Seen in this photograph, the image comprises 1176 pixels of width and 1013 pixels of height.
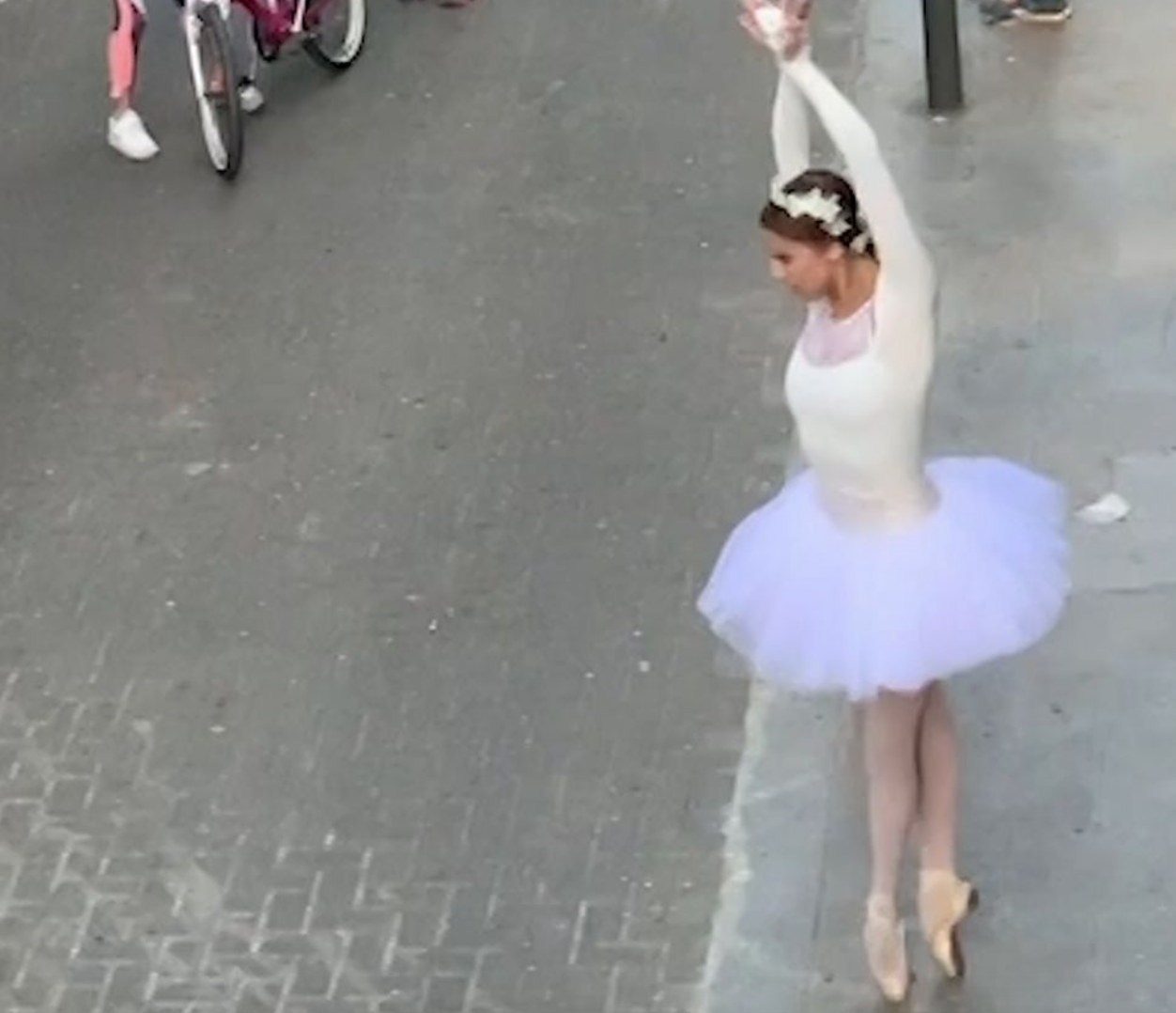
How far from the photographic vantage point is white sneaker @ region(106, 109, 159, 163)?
11.2 m

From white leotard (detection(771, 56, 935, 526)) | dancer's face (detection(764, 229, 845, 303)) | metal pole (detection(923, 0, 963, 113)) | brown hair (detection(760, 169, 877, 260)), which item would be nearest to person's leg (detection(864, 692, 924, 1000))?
white leotard (detection(771, 56, 935, 526))

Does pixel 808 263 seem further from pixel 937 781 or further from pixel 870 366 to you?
pixel 937 781

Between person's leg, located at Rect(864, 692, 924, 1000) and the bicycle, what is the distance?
16.1ft

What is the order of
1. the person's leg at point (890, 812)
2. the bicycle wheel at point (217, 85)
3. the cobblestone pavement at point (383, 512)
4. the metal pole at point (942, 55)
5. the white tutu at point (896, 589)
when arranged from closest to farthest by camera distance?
the white tutu at point (896, 589) → the person's leg at point (890, 812) → the cobblestone pavement at point (383, 512) → the metal pole at point (942, 55) → the bicycle wheel at point (217, 85)

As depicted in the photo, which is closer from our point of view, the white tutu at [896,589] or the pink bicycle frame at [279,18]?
the white tutu at [896,589]

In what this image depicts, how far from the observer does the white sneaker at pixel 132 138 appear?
11.2m

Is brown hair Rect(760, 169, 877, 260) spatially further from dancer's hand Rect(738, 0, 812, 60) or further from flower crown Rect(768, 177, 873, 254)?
dancer's hand Rect(738, 0, 812, 60)

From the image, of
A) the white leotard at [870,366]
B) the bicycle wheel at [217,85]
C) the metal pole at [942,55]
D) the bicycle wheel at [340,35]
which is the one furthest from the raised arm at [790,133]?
the bicycle wheel at [340,35]

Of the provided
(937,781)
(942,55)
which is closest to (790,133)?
(937,781)

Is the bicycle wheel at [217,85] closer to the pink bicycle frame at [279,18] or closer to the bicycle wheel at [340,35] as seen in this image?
the pink bicycle frame at [279,18]

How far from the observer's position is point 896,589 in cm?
641

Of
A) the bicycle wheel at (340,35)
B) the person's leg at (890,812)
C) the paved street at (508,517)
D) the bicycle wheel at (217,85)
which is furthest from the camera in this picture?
the bicycle wheel at (340,35)

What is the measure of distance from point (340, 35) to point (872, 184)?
592cm

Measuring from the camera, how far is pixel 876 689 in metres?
6.41
